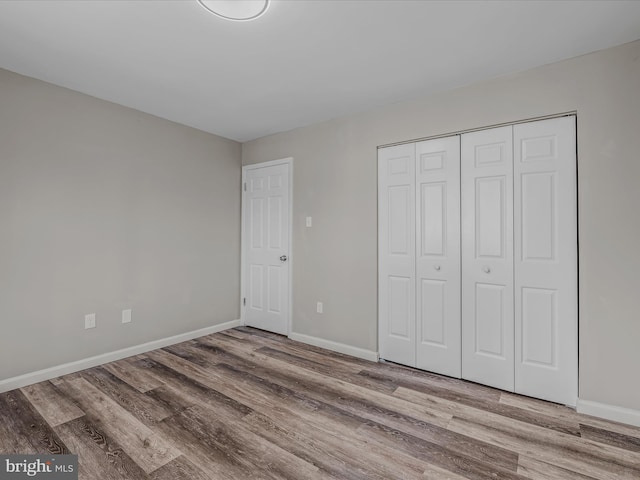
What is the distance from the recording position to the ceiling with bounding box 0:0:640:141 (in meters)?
1.85

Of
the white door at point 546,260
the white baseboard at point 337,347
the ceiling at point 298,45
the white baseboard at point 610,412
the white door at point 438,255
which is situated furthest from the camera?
the white baseboard at point 337,347

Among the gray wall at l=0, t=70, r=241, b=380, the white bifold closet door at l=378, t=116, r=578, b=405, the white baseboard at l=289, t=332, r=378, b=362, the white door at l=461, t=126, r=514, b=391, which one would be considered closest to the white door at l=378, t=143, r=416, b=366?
the white bifold closet door at l=378, t=116, r=578, b=405

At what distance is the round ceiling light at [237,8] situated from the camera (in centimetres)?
175

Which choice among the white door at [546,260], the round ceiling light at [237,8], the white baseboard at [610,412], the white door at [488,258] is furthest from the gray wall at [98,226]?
the white baseboard at [610,412]

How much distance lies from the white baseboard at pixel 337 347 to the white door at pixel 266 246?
24cm

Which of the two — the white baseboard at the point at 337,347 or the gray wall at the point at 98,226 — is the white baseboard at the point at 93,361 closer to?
the gray wall at the point at 98,226

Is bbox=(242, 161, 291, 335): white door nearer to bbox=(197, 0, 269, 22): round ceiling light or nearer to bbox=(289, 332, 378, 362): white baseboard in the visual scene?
bbox=(289, 332, 378, 362): white baseboard

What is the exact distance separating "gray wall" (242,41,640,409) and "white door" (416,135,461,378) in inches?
9.8

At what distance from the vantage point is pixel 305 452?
71.2 inches

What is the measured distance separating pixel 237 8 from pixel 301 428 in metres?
2.49

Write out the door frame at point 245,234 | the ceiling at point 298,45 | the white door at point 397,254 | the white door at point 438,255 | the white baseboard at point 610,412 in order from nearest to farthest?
the ceiling at point 298,45 → the white baseboard at point 610,412 → the white door at point 438,255 → the white door at point 397,254 → the door frame at point 245,234

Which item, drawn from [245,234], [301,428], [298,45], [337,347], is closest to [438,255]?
[337,347]

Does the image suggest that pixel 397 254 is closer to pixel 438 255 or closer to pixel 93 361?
pixel 438 255

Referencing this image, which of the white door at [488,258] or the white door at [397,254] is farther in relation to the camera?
the white door at [397,254]
